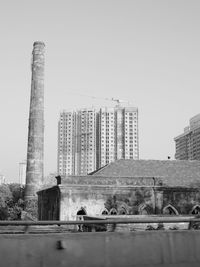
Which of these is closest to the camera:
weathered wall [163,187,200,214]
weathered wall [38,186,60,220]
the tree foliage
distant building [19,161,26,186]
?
weathered wall [38,186,60,220]

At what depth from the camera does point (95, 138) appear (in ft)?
413

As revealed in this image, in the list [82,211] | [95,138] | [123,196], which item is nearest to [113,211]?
[123,196]

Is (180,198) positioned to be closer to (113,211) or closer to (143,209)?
(143,209)

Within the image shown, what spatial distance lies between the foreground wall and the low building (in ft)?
66.8

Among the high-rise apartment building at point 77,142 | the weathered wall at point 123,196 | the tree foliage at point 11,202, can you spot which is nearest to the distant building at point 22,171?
the high-rise apartment building at point 77,142

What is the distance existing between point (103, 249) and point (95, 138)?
119 metres

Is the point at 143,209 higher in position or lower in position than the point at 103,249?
lower

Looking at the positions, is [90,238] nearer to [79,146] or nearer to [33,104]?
[33,104]

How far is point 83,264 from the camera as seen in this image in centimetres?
674

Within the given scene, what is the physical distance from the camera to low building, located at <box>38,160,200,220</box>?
27777 mm

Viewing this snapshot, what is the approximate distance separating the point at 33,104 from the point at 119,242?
38.7m

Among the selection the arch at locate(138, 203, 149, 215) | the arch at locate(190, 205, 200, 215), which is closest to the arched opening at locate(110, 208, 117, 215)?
the arch at locate(138, 203, 149, 215)

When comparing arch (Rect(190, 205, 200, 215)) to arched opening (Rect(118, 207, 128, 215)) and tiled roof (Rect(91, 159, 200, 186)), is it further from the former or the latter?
arched opening (Rect(118, 207, 128, 215))

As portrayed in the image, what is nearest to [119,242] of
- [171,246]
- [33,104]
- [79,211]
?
[171,246]
